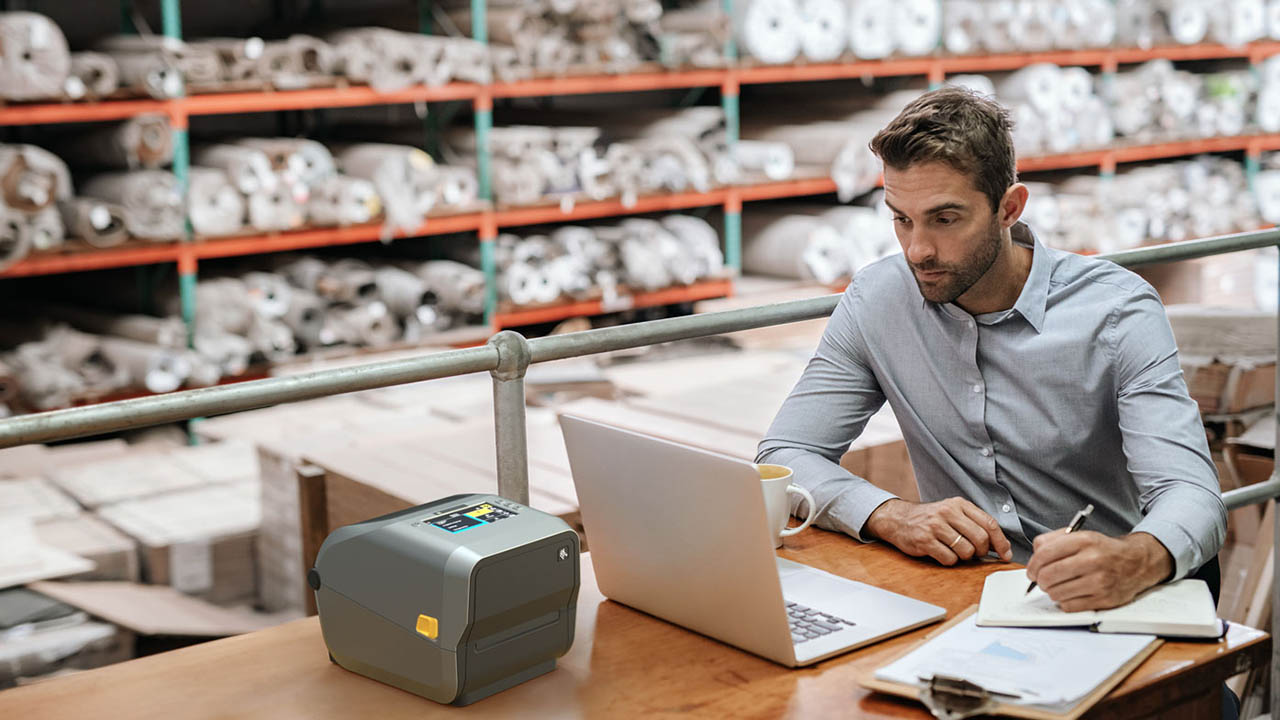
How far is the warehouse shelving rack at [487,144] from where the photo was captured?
4.70 meters

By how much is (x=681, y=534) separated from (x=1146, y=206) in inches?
276

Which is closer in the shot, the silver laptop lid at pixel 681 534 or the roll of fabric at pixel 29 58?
the silver laptop lid at pixel 681 534

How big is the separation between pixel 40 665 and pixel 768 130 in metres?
4.94

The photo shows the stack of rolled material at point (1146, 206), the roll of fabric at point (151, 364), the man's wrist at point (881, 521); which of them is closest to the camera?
the man's wrist at point (881, 521)

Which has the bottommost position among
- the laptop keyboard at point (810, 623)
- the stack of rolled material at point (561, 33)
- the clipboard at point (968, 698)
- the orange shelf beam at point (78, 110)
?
the laptop keyboard at point (810, 623)

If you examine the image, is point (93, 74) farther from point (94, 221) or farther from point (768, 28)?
point (768, 28)

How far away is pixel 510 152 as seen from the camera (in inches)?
223

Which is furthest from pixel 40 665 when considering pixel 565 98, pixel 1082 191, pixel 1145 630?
pixel 1082 191

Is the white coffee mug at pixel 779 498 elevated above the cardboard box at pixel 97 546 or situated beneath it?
elevated above

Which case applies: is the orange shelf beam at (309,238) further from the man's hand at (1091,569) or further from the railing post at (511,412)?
the man's hand at (1091,569)

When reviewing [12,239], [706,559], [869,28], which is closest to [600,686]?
[706,559]

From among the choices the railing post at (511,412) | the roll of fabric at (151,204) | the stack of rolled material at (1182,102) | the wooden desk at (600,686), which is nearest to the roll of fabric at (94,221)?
the roll of fabric at (151,204)

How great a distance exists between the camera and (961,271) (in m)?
1.86

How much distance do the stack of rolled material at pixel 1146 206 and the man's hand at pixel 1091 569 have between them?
19.0 ft
